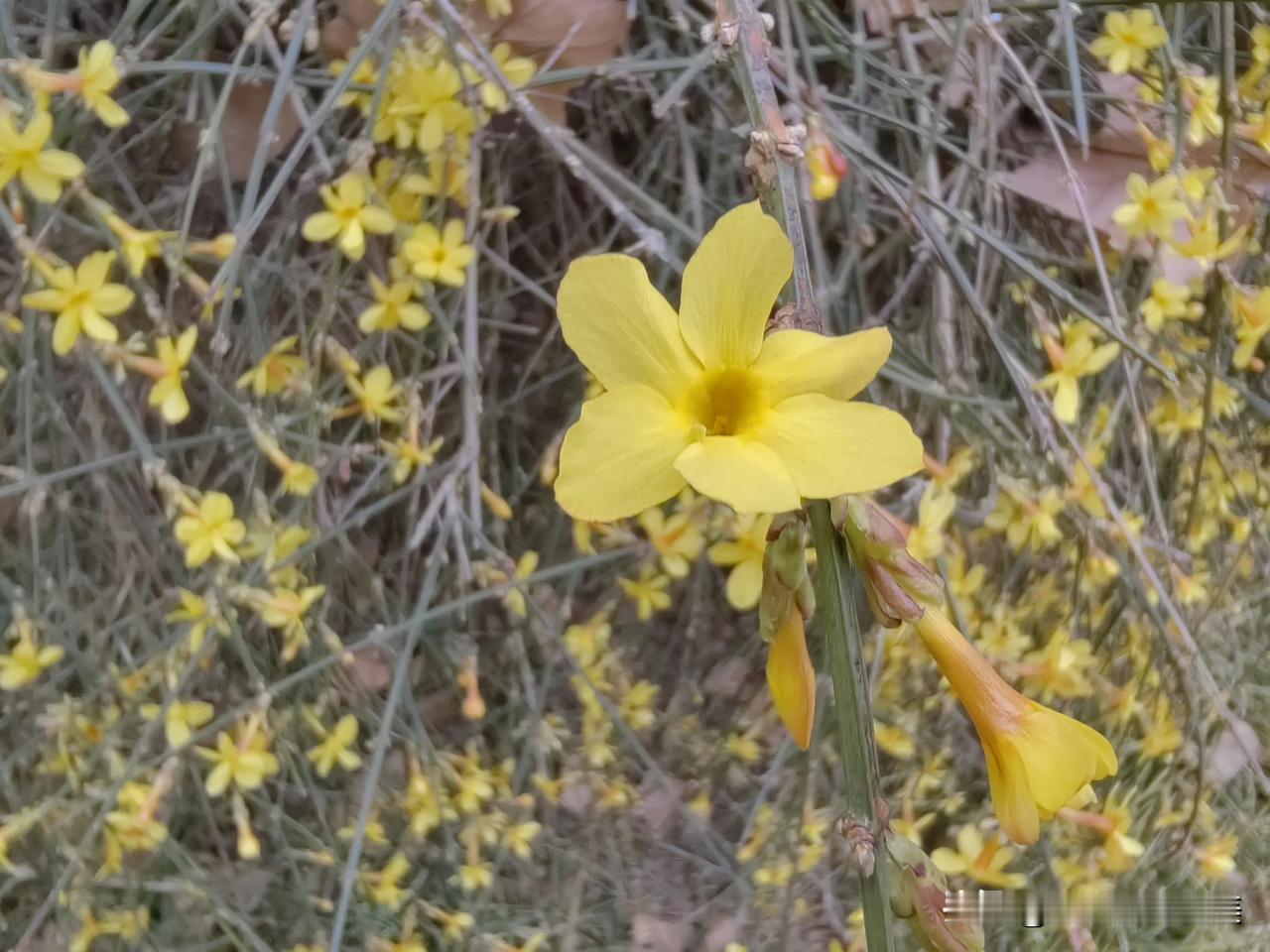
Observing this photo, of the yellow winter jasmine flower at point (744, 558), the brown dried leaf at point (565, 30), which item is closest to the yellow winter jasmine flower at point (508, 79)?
the brown dried leaf at point (565, 30)

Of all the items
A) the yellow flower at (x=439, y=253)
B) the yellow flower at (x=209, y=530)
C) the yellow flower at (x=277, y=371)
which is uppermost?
the yellow flower at (x=439, y=253)

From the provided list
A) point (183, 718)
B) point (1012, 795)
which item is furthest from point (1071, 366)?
point (183, 718)

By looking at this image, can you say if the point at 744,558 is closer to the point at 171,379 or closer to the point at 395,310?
the point at 395,310

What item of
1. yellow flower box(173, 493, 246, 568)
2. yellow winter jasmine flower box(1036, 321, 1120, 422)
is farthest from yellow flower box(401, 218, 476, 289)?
yellow winter jasmine flower box(1036, 321, 1120, 422)

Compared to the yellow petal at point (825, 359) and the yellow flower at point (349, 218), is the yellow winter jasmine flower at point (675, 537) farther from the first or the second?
the yellow petal at point (825, 359)

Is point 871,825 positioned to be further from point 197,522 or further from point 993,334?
point 197,522
